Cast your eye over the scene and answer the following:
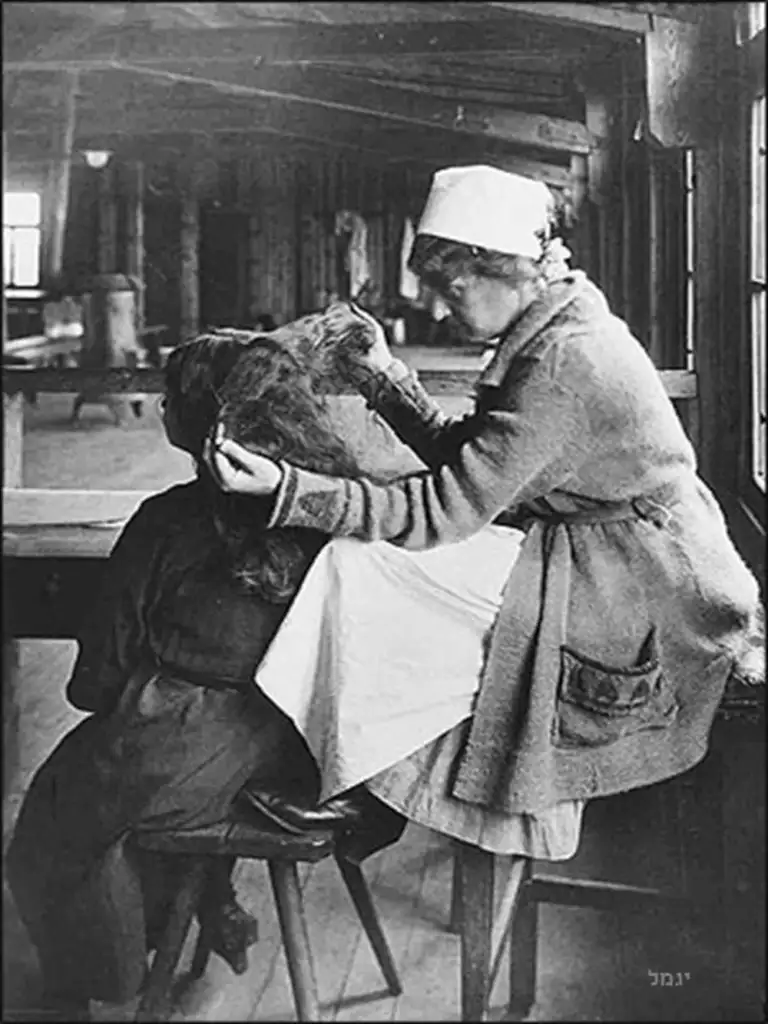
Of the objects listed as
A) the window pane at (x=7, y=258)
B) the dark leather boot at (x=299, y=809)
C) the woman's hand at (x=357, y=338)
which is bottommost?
the dark leather boot at (x=299, y=809)

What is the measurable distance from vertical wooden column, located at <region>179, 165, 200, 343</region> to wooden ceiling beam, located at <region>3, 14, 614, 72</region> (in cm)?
13

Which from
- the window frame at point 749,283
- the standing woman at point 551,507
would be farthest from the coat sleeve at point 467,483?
the window frame at point 749,283

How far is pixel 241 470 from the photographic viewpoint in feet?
4.29

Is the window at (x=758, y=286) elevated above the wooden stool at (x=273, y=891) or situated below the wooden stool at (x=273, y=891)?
above

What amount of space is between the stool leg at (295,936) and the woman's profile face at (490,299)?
0.60 meters

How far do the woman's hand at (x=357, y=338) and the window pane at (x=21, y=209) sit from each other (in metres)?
0.34

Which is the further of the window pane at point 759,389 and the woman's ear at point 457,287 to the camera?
the window pane at point 759,389

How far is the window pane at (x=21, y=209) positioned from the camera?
140cm

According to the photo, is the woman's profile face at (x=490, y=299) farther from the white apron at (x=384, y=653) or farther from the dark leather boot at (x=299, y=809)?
the dark leather boot at (x=299, y=809)

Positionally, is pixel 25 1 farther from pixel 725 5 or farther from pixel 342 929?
pixel 342 929

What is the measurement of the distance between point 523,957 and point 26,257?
3.02ft

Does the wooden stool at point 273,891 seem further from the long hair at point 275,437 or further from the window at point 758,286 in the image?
the window at point 758,286

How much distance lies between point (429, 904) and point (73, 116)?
920 millimetres

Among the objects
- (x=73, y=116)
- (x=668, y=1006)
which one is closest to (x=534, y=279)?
(x=73, y=116)
